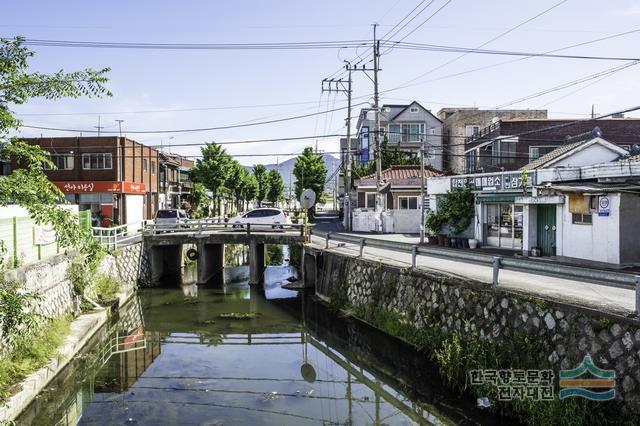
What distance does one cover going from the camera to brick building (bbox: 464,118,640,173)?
3622cm

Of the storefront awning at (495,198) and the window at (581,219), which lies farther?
the storefront awning at (495,198)

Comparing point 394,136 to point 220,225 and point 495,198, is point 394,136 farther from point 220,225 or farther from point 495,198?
point 495,198

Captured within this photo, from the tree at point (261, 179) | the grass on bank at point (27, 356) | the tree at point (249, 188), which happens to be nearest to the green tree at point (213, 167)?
the tree at point (249, 188)

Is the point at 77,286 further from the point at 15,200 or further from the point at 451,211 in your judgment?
the point at 451,211

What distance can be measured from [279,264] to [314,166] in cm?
2685

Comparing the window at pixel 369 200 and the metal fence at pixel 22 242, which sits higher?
the window at pixel 369 200

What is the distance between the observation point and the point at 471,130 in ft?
173

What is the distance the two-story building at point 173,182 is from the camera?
55822 millimetres

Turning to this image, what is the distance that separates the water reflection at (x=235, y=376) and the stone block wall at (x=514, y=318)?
55.0 inches

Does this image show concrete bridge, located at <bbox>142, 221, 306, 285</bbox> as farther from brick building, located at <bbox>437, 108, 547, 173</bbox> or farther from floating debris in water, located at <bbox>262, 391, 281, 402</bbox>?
brick building, located at <bbox>437, 108, 547, 173</bbox>

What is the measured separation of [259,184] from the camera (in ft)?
289

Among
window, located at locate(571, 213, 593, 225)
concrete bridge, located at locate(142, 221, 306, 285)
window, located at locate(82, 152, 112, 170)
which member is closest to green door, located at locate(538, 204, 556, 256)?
window, located at locate(571, 213, 593, 225)

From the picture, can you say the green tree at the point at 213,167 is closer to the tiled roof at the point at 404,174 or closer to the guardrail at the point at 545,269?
the tiled roof at the point at 404,174

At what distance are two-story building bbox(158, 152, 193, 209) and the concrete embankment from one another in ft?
118
